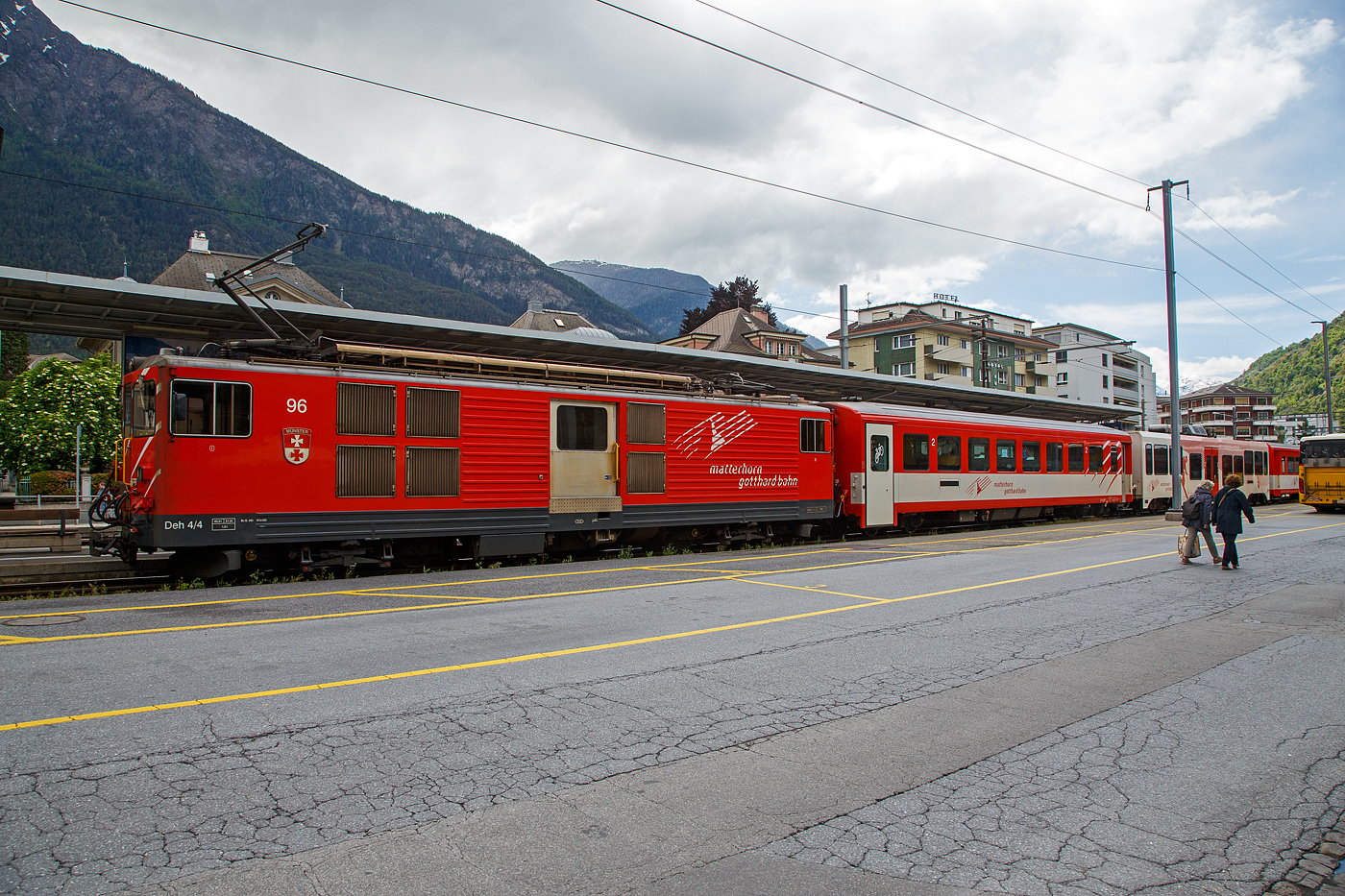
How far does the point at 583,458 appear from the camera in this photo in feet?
46.5

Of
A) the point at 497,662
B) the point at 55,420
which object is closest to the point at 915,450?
the point at 497,662

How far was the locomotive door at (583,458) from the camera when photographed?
45.6 ft

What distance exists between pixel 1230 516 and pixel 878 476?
7.68 m

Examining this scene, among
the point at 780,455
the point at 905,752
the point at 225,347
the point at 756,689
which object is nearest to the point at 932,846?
the point at 905,752

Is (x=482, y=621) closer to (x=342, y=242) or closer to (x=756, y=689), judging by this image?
(x=756, y=689)

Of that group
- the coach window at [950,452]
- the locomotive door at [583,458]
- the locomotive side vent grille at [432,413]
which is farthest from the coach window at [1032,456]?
the locomotive side vent grille at [432,413]

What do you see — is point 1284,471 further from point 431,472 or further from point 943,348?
point 431,472

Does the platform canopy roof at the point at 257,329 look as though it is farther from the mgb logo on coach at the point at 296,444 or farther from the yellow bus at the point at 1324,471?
the yellow bus at the point at 1324,471

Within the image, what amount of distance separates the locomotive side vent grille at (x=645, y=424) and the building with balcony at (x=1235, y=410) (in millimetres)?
111175

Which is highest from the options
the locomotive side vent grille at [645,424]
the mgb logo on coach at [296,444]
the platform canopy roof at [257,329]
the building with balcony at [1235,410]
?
the building with balcony at [1235,410]

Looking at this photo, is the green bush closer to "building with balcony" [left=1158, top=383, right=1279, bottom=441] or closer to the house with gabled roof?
the house with gabled roof

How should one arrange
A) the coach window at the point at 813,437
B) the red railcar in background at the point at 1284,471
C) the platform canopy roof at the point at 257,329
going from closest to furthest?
the platform canopy roof at the point at 257,329, the coach window at the point at 813,437, the red railcar in background at the point at 1284,471

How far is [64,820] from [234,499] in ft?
26.5

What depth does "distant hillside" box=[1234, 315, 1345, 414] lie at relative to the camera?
275ft
